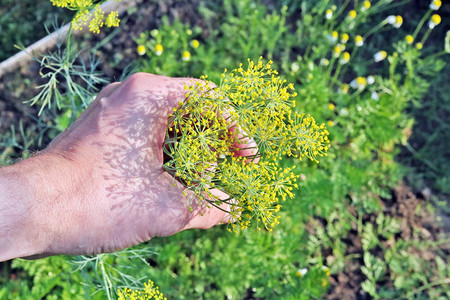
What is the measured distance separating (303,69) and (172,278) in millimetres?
2146

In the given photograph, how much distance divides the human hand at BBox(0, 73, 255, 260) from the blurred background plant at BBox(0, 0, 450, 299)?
0.98 m

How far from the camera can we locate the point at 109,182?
1892 millimetres

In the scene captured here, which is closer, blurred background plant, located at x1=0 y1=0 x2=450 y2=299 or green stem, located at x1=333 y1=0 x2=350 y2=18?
blurred background plant, located at x1=0 y1=0 x2=450 y2=299

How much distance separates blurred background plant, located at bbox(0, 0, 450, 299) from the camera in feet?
9.95

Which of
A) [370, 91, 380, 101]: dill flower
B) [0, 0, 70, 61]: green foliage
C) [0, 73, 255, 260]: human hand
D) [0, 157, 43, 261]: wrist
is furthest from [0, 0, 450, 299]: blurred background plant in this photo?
[0, 157, 43, 261]: wrist

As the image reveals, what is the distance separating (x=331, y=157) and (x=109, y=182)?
2.06 meters

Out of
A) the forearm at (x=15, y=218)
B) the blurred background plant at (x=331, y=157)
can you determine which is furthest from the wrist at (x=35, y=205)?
the blurred background plant at (x=331, y=157)

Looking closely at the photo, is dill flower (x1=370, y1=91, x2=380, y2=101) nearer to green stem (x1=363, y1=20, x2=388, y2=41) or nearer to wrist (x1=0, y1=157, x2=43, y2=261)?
green stem (x1=363, y1=20, x2=388, y2=41)

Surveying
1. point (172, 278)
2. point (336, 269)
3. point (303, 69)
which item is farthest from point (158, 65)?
point (336, 269)

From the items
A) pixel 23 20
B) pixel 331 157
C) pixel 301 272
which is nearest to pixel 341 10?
pixel 331 157

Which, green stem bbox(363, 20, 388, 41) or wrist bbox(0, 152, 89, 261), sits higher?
wrist bbox(0, 152, 89, 261)

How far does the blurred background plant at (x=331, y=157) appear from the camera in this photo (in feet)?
9.95

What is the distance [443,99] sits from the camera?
3932 mm

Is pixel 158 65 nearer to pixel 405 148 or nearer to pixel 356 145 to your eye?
pixel 356 145
